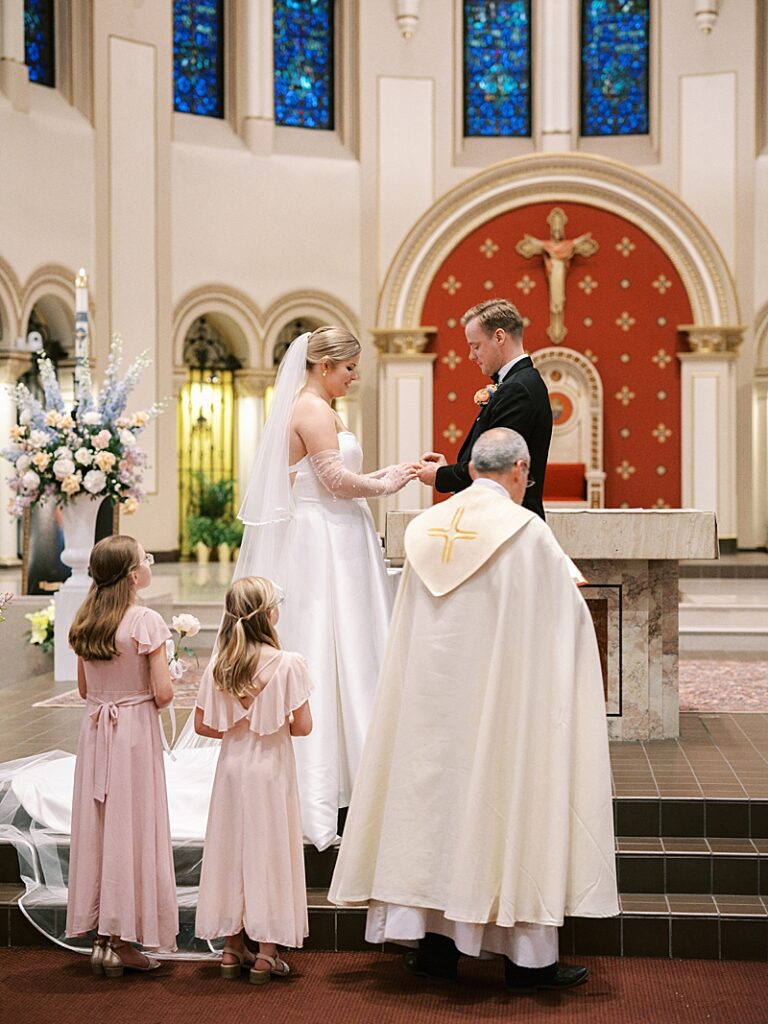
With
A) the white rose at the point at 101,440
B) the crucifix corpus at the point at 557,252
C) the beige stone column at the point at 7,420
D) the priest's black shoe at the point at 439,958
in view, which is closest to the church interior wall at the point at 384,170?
the crucifix corpus at the point at 557,252

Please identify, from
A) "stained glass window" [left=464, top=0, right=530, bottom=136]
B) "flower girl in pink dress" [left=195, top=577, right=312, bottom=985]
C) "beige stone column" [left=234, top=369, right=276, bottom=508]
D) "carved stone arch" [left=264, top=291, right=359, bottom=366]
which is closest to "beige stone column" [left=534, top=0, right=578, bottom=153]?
"stained glass window" [left=464, top=0, right=530, bottom=136]

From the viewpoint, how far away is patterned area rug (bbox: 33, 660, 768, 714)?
277 inches

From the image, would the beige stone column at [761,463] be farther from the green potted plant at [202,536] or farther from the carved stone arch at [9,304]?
the carved stone arch at [9,304]

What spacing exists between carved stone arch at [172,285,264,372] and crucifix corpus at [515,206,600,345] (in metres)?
3.39

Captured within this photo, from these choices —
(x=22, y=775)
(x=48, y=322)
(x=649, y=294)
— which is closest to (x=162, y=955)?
(x=22, y=775)

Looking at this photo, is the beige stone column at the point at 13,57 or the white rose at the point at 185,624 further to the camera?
the beige stone column at the point at 13,57

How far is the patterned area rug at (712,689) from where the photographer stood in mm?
7039

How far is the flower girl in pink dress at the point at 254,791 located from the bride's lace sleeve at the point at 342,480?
88cm

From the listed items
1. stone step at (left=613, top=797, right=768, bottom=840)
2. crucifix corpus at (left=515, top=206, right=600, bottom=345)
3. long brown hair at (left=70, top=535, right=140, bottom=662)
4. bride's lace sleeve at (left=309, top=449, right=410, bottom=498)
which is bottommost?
stone step at (left=613, top=797, right=768, bottom=840)

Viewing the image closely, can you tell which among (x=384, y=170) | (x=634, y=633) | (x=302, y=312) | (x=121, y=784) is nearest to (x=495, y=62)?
(x=384, y=170)

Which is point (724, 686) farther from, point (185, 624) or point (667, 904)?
point (185, 624)

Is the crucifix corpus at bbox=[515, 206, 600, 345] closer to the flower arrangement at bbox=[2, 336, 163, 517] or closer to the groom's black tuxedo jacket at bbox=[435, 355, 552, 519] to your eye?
the flower arrangement at bbox=[2, 336, 163, 517]

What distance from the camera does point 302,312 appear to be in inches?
630

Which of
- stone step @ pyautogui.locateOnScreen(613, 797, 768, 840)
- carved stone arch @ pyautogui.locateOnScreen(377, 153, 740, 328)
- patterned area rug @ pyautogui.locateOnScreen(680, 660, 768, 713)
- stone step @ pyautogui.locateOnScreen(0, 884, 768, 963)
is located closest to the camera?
stone step @ pyautogui.locateOnScreen(0, 884, 768, 963)
